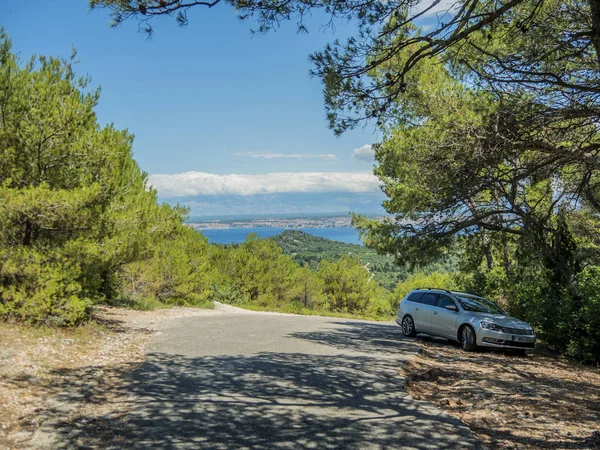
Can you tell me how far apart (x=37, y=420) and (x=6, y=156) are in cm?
652

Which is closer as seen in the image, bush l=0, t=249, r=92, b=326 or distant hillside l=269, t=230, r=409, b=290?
bush l=0, t=249, r=92, b=326

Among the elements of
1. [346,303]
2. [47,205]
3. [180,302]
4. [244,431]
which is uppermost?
[47,205]

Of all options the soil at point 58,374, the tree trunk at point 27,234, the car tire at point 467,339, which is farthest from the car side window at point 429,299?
the tree trunk at point 27,234

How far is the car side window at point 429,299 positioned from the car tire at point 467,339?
1.63 metres

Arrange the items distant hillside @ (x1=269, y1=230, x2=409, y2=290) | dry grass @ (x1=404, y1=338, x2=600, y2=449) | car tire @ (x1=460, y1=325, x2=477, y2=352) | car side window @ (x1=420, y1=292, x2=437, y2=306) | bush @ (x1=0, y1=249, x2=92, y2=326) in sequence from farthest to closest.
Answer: distant hillside @ (x1=269, y1=230, x2=409, y2=290)
car side window @ (x1=420, y1=292, x2=437, y2=306)
car tire @ (x1=460, y1=325, x2=477, y2=352)
bush @ (x1=0, y1=249, x2=92, y2=326)
dry grass @ (x1=404, y1=338, x2=600, y2=449)

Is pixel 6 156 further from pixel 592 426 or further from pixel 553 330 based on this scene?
pixel 553 330

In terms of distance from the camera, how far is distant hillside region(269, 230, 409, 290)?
9649cm

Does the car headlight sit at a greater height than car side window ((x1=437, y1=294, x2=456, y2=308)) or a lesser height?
lesser

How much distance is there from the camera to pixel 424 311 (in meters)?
14.0

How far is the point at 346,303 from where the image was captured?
5109cm

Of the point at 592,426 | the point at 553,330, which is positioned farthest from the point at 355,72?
the point at 553,330

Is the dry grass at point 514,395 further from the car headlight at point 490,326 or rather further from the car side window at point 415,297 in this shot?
the car side window at point 415,297

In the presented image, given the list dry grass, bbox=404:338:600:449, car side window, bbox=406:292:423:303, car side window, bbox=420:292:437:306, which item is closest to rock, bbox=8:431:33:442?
dry grass, bbox=404:338:600:449

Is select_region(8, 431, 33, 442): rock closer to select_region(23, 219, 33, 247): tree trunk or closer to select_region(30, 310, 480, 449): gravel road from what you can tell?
select_region(30, 310, 480, 449): gravel road
